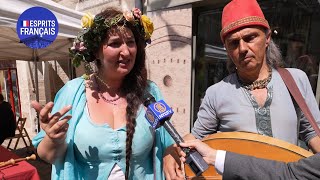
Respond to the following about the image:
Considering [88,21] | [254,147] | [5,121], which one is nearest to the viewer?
[254,147]

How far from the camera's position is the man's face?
4.91 feet

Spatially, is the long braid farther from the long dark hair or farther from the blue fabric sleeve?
the blue fabric sleeve

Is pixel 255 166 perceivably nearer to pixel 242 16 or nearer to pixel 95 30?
pixel 242 16

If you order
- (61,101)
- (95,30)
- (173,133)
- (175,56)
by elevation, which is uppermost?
(175,56)

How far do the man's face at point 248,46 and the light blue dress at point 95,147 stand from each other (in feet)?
2.27

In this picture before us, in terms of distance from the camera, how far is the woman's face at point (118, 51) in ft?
4.83

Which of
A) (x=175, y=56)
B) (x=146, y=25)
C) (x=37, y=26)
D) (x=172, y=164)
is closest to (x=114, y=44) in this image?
(x=146, y=25)

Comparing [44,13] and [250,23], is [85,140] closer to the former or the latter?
[250,23]

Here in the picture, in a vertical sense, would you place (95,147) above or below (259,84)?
below

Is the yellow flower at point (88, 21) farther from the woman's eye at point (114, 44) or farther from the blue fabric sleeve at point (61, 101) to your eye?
the blue fabric sleeve at point (61, 101)

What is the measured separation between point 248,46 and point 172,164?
0.83m

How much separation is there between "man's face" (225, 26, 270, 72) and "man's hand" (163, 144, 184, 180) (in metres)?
0.66

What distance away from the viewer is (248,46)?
4.89ft

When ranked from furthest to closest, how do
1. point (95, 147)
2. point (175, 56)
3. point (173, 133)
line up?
point (175, 56) < point (95, 147) < point (173, 133)
